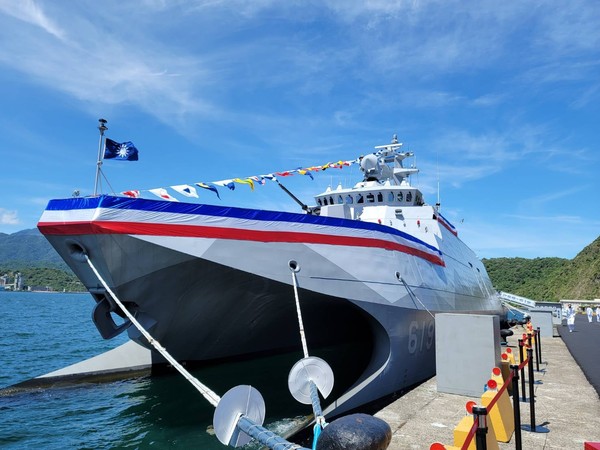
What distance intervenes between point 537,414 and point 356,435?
6392 mm

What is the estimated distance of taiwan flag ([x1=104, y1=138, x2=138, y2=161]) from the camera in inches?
326

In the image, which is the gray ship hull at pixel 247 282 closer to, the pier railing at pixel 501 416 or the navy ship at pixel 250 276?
the navy ship at pixel 250 276

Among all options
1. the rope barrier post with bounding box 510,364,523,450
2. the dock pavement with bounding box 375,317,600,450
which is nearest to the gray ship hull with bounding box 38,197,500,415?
the dock pavement with bounding box 375,317,600,450

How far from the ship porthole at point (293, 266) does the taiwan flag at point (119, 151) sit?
3.74 meters

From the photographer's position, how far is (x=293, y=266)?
8.10 m

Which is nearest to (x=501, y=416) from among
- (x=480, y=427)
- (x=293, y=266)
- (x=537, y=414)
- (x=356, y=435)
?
(x=537, y=414)

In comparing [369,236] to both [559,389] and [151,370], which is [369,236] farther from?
[151,370]

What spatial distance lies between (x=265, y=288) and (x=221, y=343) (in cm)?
352

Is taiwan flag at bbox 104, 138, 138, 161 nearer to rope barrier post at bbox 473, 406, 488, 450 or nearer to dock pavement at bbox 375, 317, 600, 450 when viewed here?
dock pavement at bbox 375, 317, 600, 450

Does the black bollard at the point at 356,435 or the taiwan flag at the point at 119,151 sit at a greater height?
the taiwan flag at the point at 119,151

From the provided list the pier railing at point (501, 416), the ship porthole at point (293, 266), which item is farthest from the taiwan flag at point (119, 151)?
the pier railing at point (501, 416)

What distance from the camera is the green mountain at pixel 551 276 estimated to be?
5912 cm

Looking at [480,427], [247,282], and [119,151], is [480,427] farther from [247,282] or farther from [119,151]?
[119,151]

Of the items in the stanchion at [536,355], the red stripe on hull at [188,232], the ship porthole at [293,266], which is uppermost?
the red stripe on hull at [188,232]
